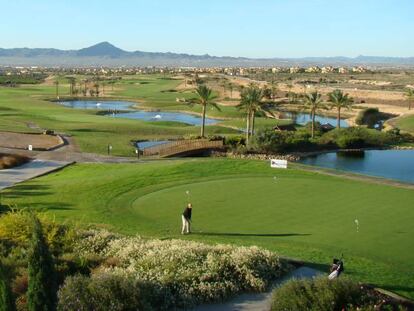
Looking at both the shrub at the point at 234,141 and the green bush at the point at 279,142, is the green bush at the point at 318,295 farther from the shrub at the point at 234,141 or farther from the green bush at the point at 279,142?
the shrub at the point at 234,141

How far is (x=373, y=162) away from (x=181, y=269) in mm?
42477

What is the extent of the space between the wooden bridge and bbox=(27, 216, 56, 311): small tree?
3728 centimetres

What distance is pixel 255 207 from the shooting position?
26.9 metres

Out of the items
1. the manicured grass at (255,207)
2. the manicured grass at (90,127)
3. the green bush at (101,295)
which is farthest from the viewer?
the manicured grass at (90,127)

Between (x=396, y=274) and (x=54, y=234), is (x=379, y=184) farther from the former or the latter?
(x=54, y=234)

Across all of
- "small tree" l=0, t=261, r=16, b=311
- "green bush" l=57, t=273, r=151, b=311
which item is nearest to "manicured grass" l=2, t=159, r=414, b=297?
"green bush" l=57, t=273, r=151, b=311

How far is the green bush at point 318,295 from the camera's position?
48.4ft

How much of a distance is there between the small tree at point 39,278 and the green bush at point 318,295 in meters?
5.47

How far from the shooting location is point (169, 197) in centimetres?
2980

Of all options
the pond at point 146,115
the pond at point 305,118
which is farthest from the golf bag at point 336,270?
A: the pond at point 305,118

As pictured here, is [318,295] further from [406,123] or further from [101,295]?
[406,123]

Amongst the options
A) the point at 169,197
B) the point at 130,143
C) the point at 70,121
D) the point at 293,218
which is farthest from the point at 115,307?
the point at 70,121

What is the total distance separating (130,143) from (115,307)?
151 feet

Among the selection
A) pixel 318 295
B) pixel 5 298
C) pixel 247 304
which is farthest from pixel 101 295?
pixel 318 295
